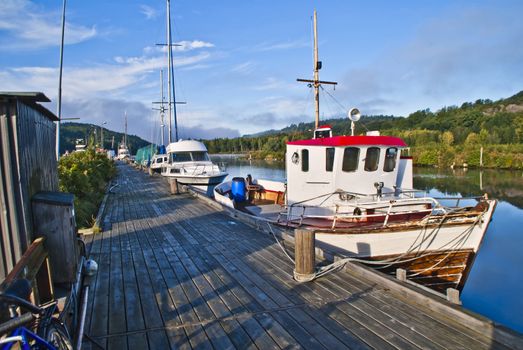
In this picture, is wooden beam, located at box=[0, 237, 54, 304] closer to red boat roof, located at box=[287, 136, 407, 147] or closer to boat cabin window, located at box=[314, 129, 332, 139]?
red boat roof, located at box=[287, 136, 407, 147]

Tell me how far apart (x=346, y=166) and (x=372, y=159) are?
2.58ft

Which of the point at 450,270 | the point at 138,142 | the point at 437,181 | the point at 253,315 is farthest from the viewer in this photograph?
the point at 138,142

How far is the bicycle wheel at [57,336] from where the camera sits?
8.08 ft

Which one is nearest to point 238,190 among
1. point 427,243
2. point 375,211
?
point 375,211

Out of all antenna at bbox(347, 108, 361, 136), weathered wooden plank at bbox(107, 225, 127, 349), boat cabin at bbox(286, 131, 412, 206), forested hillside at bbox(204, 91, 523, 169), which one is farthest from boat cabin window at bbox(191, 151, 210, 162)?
weathered wooden plank at bbox(107, 225, 127, 349)

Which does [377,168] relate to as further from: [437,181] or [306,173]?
[437,181]

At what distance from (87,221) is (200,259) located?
561 centimetres

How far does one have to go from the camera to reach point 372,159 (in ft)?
32.6

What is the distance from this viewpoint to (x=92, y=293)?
4.98 metres

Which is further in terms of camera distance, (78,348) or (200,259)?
(200,259)

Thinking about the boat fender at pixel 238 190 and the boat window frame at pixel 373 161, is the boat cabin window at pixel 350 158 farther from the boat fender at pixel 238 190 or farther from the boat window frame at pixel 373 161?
the boat fender at pixel 238 190

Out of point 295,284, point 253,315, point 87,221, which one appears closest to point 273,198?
point 87,221

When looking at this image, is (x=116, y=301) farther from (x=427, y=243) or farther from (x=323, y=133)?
(x=323, y=133)

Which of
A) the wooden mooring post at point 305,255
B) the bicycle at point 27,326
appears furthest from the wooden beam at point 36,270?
the wooden mooring post at point 305,255
